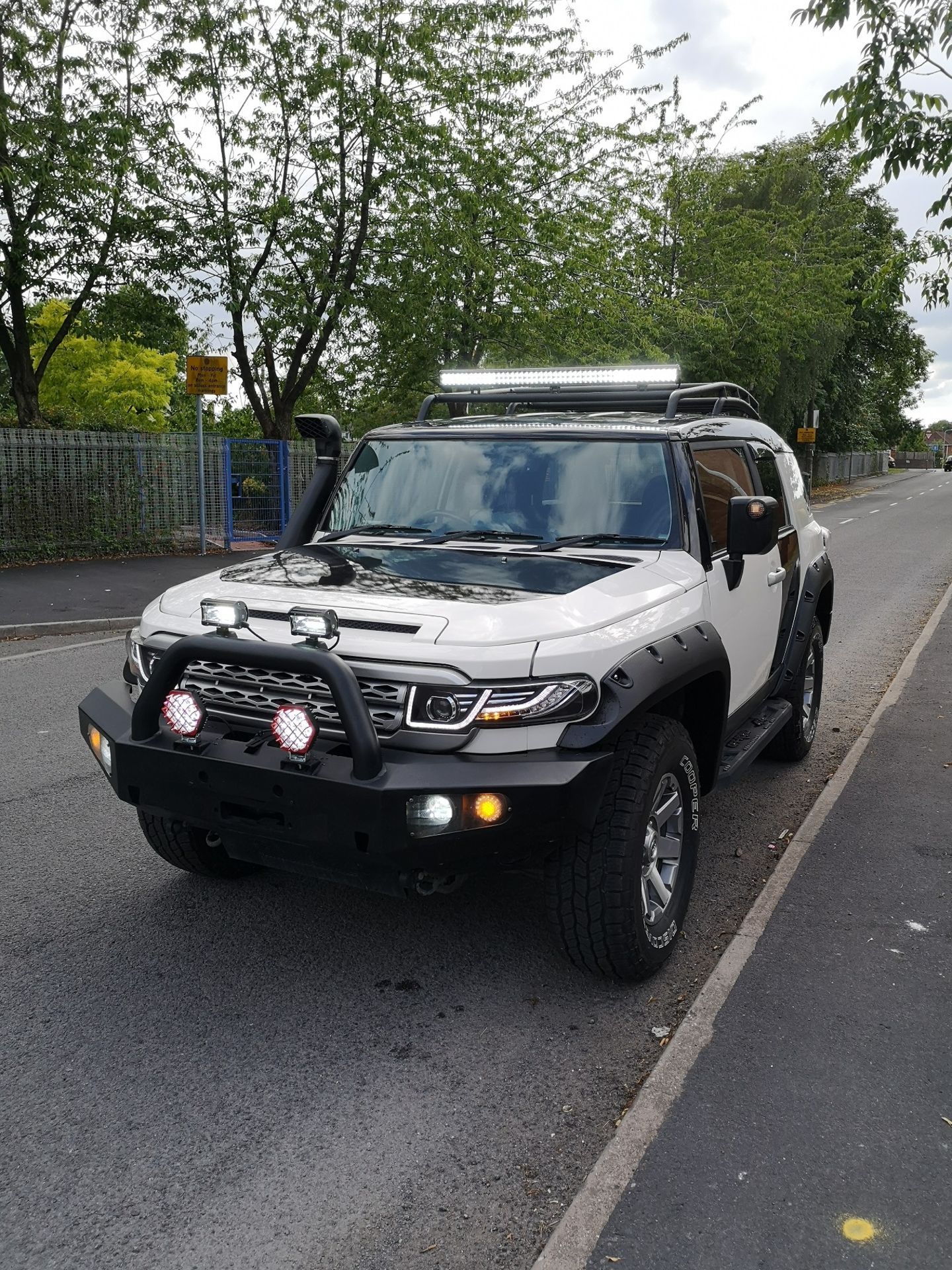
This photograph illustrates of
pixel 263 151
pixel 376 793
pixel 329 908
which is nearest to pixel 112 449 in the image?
pixel 263 151

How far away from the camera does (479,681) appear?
3.16 metres

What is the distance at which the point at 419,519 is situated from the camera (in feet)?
15.1

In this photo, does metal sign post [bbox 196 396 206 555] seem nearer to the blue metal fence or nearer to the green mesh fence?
the green mesh fence

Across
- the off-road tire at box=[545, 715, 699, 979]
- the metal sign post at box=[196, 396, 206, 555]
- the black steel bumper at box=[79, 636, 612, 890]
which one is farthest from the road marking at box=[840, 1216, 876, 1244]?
the metal sign post at box=[196, 396, 206, 555]

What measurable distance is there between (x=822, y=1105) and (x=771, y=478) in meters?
3.47

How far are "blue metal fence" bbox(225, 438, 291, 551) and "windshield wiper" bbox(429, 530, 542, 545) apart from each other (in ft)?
50.8

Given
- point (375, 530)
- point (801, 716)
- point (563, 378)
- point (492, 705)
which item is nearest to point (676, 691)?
point (492, 705)

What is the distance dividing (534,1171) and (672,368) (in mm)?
3917

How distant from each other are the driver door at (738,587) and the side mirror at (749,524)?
7.5 inches

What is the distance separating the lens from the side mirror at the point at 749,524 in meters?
4.14

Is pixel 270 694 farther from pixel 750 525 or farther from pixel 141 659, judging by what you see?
pixel 750 525

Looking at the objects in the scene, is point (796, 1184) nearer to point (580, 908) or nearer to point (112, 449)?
point (580, 908)

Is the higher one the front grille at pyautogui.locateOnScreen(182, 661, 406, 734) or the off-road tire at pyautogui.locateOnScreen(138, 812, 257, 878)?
the front grille at pyautogui.locateOnScreen(182, 661, 406, 734)

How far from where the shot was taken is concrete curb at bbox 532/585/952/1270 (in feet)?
8.17
